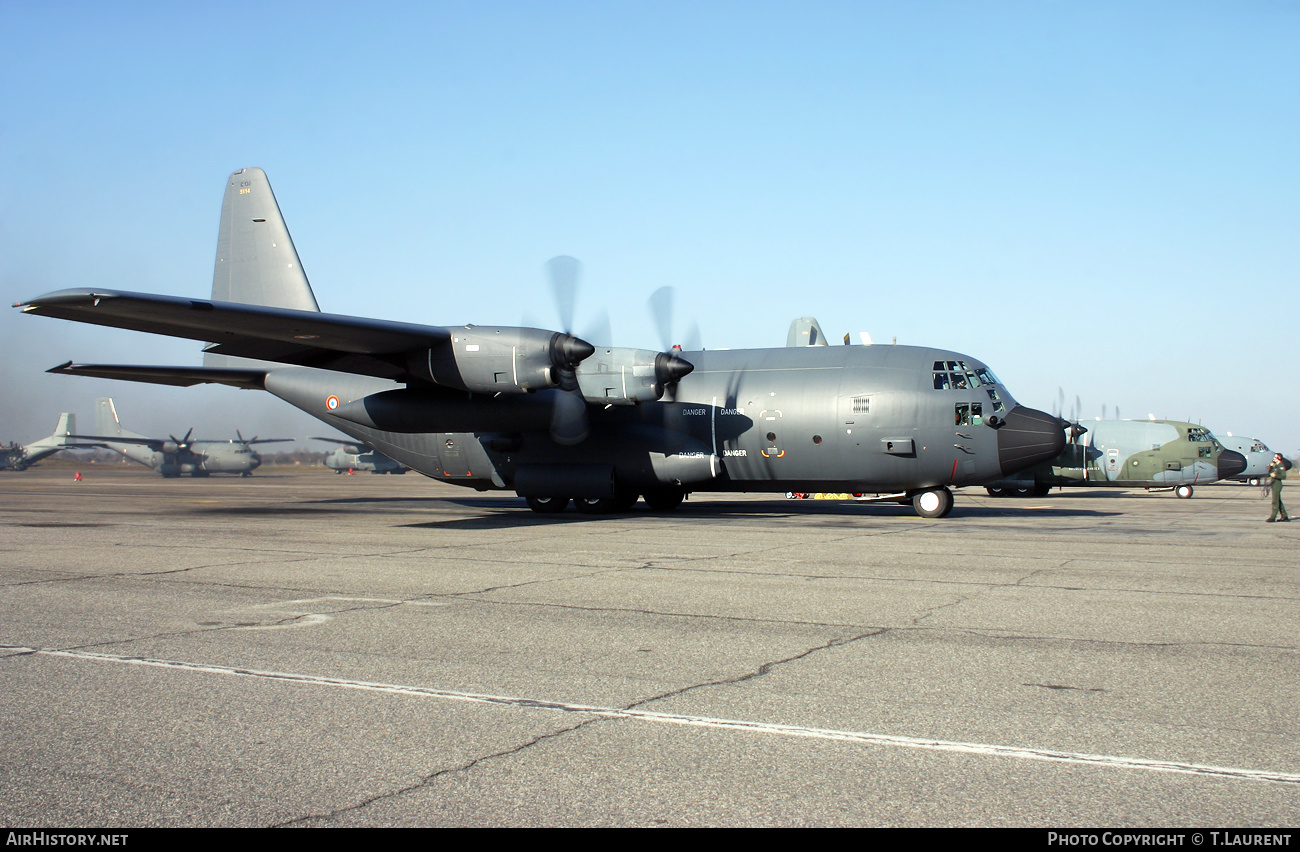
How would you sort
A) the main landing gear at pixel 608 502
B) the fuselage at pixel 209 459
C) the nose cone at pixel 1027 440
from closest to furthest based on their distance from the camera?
1. the nose cone at pixel 1027 440
2. the main landing gear at pixel 608 502
3. the fuselage at pixel 209 459

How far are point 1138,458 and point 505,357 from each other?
30.5 metres

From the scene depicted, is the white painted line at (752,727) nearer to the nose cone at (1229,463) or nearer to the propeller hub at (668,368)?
the propeller hub at (668,368)

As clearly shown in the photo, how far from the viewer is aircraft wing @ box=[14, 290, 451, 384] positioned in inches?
661

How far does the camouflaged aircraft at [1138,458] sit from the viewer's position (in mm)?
39594

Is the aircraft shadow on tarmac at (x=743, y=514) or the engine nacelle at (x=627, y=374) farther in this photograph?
the engine nacelle at (x=627, y=374)

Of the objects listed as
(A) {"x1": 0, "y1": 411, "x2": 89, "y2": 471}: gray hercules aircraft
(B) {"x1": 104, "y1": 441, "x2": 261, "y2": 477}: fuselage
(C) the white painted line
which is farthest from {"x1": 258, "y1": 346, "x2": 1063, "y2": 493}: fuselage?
(A) {"x1": 0, "y1": 411, "x2": 89, "y2": 471}: gray hercules aircraft

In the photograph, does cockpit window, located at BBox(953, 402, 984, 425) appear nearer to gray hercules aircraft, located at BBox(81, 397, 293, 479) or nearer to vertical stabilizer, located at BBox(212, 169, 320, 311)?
vertical stabilizer, located at BBox(212, 169, 320, 311)

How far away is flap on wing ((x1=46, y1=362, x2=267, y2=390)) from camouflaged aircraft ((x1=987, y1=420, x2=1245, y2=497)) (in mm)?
29113

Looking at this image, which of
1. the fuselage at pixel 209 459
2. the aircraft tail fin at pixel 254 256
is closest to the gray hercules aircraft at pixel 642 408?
the aircraft tail fin at pixel 254 256

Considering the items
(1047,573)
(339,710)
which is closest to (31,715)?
(339,710)

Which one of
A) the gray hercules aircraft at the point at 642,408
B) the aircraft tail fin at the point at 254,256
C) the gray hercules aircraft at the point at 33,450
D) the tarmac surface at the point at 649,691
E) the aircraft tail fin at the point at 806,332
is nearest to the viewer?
the tarmac surface at the point at 649,691

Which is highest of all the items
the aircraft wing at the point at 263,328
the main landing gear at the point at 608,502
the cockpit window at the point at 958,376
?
the aircraft wing at the point at 263,328

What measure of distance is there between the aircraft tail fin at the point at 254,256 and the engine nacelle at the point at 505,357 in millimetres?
8425

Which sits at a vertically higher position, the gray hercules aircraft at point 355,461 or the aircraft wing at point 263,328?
the aircraft wing at point 263,328
